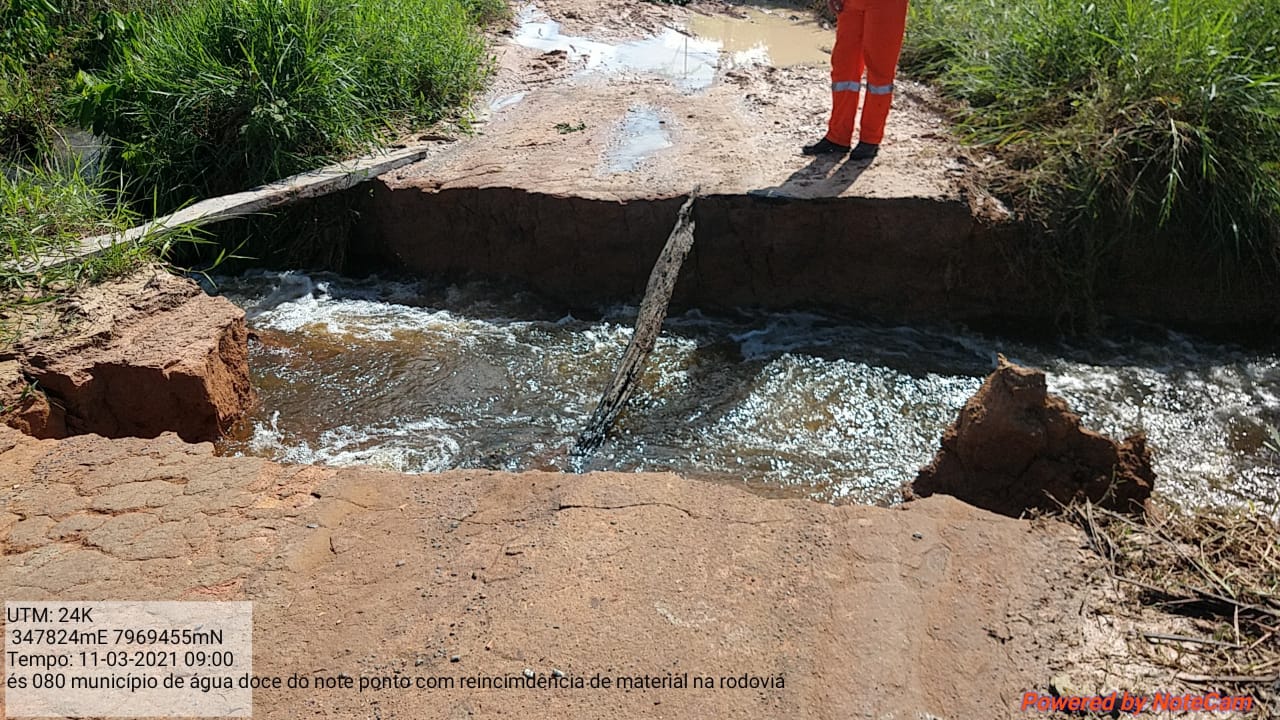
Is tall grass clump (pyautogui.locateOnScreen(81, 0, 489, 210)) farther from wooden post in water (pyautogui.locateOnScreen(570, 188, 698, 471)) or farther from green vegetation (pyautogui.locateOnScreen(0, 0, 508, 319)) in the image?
wooden post in water (pyautogui.locateOnScreen(570, 188, 698, 471))

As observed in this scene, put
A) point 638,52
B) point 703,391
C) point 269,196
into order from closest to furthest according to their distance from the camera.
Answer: point 703,391
point 269,196
point 638,52

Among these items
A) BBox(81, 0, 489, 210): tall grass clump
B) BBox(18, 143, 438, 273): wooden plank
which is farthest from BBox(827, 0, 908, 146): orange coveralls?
BBox(81, 0, 489, 210): tall grass clump

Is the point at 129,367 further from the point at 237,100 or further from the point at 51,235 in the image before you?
the point at 237,100

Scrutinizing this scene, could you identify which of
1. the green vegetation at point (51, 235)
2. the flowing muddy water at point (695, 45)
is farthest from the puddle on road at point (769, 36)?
the green vegetation at point (51, 235)

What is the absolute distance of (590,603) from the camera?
2.31 meters

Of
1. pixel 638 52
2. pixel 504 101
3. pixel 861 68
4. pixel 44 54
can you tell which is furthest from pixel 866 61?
pixel 44 54

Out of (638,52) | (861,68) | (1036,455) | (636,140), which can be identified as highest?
(861,68)

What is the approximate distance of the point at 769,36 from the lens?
27.6 feet

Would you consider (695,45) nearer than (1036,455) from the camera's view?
No

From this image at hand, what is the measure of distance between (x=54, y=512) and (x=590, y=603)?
5.48 feet

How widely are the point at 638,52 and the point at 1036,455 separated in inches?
223

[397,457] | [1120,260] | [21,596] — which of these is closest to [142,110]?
[397,457]

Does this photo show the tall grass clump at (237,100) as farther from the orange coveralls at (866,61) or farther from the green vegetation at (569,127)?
the orange coveralls at (866,61)

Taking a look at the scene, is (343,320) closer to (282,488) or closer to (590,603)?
(282,488)
